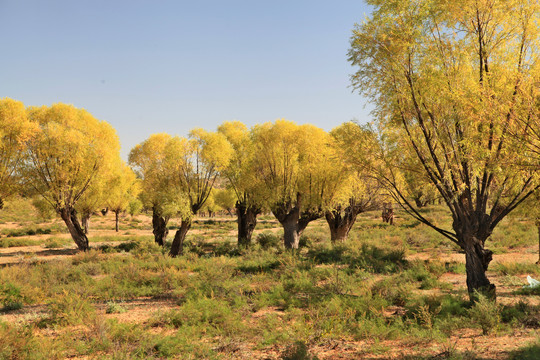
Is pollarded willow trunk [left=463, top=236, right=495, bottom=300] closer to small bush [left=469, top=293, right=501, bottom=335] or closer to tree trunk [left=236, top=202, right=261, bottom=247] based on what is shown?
small bush [left=469, top=293, right=501, bottom=335]

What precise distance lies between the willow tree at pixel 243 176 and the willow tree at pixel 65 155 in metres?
8.56

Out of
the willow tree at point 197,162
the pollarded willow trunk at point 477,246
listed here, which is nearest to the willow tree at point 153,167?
the willow tree at point 197,162

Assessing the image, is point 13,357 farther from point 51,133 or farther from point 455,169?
point 51,133

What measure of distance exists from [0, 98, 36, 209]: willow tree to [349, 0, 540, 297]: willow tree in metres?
20.2

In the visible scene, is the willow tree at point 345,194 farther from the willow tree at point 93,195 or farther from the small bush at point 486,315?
the willow tree at point 93,195

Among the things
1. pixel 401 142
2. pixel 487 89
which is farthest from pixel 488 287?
pixel 487 89

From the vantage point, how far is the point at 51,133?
811 inches

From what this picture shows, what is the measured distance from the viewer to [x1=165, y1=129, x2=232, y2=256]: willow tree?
23172 mm

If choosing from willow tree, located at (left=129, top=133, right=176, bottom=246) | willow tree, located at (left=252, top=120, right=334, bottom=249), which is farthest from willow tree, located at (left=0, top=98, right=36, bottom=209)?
willow tree, located at (left=252, top=120, right=334, bottom=249)

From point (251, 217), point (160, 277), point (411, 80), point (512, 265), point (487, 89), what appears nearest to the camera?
point (487, 89)

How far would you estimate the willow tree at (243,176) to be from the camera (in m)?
23.7

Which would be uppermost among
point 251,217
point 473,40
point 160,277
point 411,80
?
point 473,40

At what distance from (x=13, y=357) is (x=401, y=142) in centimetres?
1203

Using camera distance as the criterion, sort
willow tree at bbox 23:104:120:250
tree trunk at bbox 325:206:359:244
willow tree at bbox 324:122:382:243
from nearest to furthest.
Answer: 1. willow tree at bbox 23:104:120:250
2. willow tree at bbox 324:122:382:243
3. tree trunk at bbox 325:206:359:244
